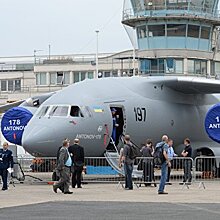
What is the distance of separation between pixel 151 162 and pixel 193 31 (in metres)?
31.4

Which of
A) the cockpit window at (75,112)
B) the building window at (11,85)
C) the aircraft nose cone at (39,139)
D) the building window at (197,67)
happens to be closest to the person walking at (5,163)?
the aircraft nose cone at (39,139)

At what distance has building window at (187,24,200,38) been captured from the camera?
5544 centimetres

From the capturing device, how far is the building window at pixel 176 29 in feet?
181

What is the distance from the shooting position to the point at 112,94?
27.9 metres

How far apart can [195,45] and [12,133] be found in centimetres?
2736

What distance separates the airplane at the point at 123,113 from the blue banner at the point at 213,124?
1399 mm

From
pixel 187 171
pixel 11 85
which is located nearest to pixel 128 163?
pixel 187 171

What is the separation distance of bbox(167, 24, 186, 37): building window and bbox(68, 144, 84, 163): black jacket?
31.9 m

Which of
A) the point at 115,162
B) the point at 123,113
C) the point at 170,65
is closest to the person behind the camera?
the point at 115,162

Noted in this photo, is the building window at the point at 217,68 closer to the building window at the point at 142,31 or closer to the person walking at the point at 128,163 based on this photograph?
the building window at the point at 142,31

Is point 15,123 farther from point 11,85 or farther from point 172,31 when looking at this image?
point 11,85

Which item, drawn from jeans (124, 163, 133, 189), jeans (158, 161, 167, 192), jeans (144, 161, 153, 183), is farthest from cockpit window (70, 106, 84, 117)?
jeans (158, 161, 167, 192)

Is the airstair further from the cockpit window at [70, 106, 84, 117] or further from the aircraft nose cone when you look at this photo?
the aircraft nose cone

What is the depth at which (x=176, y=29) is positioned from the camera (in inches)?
2172
